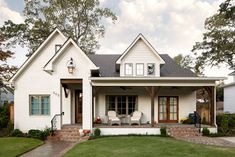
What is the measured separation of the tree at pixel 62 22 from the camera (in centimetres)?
3056

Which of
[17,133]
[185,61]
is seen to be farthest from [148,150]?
[185,61]

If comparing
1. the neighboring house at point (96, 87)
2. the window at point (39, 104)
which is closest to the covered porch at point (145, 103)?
the neighboring house at point (96, 87)

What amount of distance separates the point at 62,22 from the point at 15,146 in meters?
21.3

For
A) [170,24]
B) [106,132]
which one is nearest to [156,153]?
[106,132]

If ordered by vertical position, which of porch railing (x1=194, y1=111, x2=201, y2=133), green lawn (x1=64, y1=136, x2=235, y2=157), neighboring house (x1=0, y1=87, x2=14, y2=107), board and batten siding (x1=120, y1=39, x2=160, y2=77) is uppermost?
board and batten siding (x1=120, y1=39, x2=160, y2=77)

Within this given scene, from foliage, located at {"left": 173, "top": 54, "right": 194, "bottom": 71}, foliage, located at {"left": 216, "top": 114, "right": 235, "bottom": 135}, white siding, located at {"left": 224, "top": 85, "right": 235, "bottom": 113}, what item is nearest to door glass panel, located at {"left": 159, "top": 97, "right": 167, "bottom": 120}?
foliage, located at {"left": 216, "top": 114, "right": 235, "bottom": 135}

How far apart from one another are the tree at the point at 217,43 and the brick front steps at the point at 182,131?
16176 mm

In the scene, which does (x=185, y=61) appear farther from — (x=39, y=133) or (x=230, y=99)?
(x=39, y=133)

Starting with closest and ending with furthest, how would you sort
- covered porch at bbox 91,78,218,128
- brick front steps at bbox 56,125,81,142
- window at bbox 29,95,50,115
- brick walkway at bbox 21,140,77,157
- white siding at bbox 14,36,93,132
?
brick walkway at bbox 21,140,77,157 < brick front steps at bbox 56,125,81,142 < white siding at bbox 14,36,93,132 < window at bbox 29,95,50,115 < covered porch at bbox 91,78,218,128

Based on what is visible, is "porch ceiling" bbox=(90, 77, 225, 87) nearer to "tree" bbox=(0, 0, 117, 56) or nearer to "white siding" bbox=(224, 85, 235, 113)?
"white siding" bbox=(224, 85, 235, 113)

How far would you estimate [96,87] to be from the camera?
1680 cm

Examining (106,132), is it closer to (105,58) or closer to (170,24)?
(105,58)

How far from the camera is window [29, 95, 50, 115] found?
669 inches

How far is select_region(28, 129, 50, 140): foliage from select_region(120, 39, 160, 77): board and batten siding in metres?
6.18
